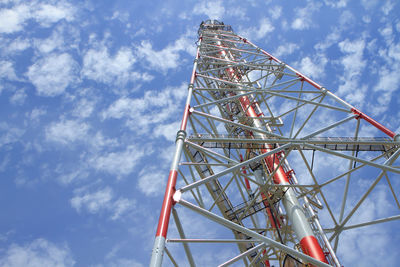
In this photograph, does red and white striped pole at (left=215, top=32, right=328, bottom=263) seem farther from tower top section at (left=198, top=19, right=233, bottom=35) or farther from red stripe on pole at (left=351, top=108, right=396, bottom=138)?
tower top section at (left=198, top=19, right=233, bottom=35)

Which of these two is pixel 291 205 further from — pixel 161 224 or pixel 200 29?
pixel 200 29

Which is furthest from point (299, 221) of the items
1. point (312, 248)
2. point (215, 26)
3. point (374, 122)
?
point (215, 26)

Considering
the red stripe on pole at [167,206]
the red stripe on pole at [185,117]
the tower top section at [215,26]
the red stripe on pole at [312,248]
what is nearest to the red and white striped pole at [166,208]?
the red stripe on pole at [167,206]

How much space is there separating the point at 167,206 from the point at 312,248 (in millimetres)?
5008

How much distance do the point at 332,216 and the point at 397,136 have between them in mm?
3581

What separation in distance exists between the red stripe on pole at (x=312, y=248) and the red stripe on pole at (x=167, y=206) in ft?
15.5

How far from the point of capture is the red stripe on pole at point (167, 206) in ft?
19.2

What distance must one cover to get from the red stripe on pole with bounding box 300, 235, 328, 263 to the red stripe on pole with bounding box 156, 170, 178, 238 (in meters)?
4.72

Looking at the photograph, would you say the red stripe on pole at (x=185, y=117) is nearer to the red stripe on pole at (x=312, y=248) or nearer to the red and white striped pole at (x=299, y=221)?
the red and white striped pole at (x=299, y=221)

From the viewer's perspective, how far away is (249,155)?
1509 centimetres

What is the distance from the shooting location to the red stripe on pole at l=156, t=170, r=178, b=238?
587cm

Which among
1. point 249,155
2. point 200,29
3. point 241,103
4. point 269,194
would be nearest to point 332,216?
point 269,194

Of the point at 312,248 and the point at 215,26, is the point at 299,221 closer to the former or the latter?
the point at 312,248

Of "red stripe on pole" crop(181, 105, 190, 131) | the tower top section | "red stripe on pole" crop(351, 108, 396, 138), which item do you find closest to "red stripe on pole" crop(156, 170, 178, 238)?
"red stripe on pole" crop(181, 105, 190, 131)
